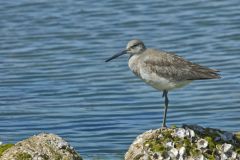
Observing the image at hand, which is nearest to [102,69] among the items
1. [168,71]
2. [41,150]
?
[168,71]

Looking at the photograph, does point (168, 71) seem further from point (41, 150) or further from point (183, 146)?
point (41, 150)

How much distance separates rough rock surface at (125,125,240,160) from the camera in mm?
10977

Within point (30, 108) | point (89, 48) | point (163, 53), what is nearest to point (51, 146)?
point (163, 53)

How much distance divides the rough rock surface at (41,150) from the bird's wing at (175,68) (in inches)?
109

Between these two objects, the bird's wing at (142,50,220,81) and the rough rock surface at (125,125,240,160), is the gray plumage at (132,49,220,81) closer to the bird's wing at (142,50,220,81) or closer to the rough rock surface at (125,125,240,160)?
the bird's wing at (142,50,220,81)

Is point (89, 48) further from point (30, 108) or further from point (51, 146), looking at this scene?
point (51, 146)

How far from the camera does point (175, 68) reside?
13.2 metres

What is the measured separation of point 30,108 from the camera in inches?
737

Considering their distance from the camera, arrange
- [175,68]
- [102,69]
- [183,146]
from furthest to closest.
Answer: [102,69]
[175,68]
[183,146]

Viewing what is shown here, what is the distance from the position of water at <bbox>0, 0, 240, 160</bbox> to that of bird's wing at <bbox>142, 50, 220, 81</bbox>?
2.59 m

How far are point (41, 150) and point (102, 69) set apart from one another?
10386 mm

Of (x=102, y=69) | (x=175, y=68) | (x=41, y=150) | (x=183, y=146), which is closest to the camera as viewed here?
(x=41, y=150)

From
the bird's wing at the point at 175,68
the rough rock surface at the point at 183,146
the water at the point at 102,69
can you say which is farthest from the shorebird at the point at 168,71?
the water at the point at 102,69

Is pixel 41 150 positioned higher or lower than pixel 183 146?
higher
